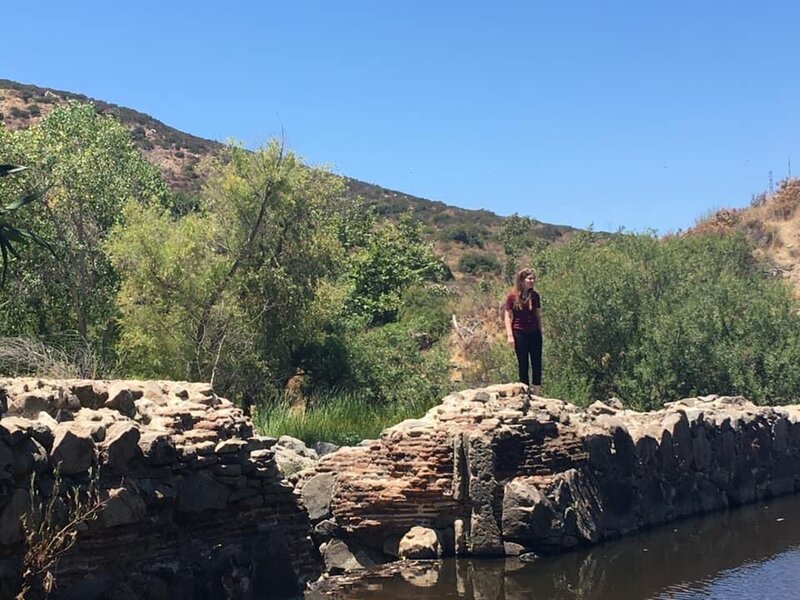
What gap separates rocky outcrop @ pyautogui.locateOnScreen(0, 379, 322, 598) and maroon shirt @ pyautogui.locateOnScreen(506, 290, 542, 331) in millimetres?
5305

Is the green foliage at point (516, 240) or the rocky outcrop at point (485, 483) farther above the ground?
the green foliage at point (516, 240)

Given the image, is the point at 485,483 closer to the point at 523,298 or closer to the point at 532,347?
the point at 532,347

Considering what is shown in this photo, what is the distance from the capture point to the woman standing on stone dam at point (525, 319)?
1349 cm

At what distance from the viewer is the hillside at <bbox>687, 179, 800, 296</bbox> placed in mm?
37094

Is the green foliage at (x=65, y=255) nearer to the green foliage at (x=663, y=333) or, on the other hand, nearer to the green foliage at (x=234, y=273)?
the green foliage at (x=234, y=273)

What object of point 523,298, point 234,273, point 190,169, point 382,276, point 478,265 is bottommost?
point 234,273

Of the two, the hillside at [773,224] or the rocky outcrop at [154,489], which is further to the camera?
the hillside at [773,224]

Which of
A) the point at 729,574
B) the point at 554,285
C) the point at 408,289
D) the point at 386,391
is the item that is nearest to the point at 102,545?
the point at 729,574

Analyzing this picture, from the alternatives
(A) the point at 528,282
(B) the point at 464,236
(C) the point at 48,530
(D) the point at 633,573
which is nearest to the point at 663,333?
(A) the point at 528,282

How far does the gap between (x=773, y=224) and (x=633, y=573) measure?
3233cm

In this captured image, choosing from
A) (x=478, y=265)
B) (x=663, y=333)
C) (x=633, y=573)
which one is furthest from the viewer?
(x=478, y=265)

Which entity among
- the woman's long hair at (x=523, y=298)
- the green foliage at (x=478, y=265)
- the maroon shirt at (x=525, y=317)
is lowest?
the maroon shirt at (x=525, y=317)

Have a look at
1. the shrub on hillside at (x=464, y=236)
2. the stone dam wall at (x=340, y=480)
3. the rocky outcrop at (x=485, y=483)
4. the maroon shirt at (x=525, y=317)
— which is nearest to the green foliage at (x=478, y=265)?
the shrub on hillside at (x=464, y=236)

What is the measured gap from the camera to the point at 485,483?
11523 millimetres
